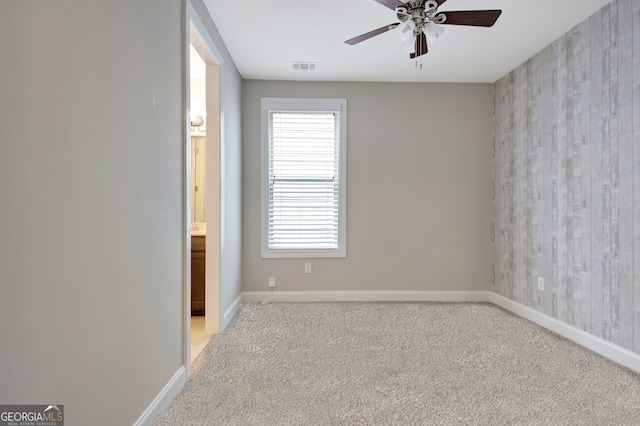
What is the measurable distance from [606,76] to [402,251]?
251cm

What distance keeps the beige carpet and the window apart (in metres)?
1.07

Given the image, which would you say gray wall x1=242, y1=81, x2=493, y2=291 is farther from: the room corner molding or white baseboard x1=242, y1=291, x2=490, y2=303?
the room corner molding

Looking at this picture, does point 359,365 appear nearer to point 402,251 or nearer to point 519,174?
point 402,251

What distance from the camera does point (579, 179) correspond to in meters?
2.97

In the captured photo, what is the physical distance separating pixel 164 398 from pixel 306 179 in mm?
2844

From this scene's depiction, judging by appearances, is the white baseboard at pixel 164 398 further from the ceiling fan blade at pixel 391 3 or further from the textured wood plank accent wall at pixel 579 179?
the textured wood plank accent wall at pixel 579 179

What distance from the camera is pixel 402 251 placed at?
171 inches

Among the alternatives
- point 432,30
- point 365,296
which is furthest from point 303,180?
point 432,30

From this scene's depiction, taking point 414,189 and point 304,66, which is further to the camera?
point 414,189

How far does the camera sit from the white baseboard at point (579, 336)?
8.21 feet

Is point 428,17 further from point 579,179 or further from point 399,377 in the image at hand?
point 399,377

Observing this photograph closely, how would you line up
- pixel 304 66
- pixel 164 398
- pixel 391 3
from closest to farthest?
pixel 164 398 → pixel 391 3 → pixel 304 66

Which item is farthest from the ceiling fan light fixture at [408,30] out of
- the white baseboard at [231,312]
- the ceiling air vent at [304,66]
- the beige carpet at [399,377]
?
the white baseboard at [231,312]

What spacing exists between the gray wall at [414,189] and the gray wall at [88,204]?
2.60m
